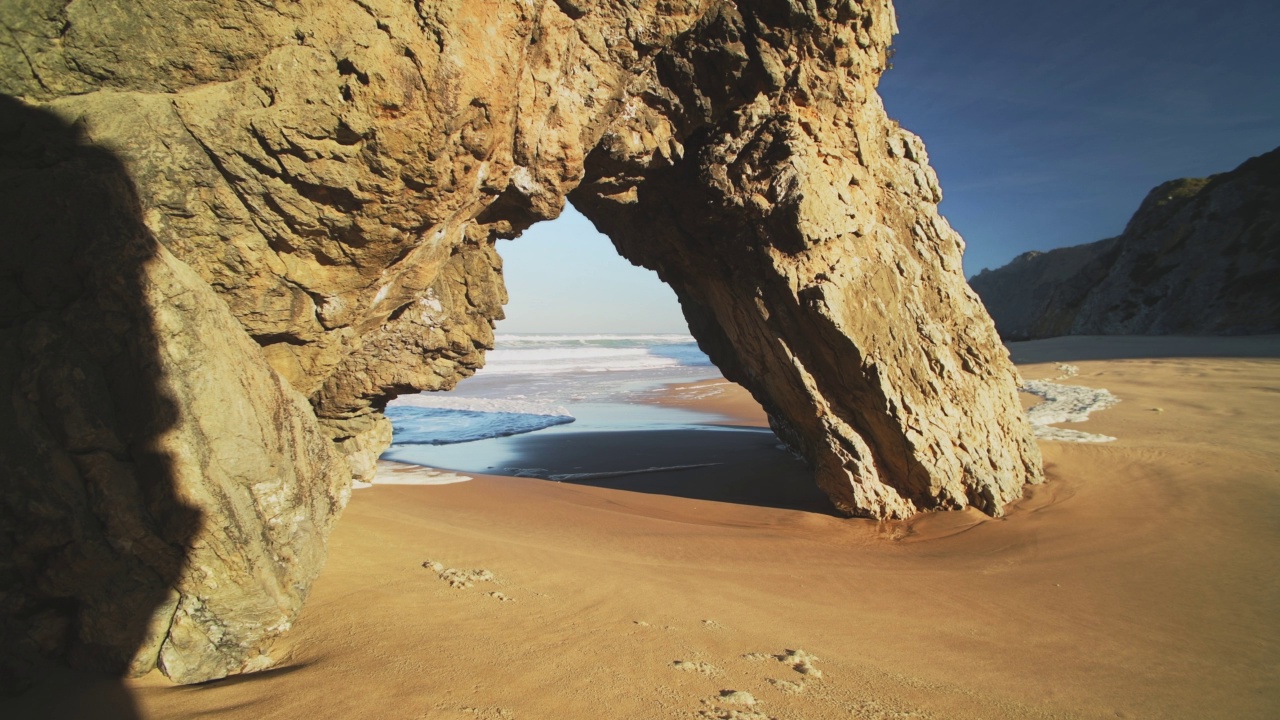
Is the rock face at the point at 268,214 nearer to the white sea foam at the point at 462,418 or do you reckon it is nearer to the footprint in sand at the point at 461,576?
the footprint in sand at the point at 461,576

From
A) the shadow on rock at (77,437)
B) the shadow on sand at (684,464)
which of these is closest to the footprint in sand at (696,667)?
the shadow on rock at (77,437)

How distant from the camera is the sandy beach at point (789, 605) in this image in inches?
123

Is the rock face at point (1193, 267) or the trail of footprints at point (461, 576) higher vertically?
the rock face at point (1193, 267)

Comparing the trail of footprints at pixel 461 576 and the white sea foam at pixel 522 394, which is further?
the white sea foam at pixel 522 394

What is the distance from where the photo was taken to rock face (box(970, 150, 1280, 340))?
93.0 ft

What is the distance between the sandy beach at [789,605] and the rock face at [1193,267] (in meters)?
27.1

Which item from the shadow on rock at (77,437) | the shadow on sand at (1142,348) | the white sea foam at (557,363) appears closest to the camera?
the shadow on rock at (77,437)

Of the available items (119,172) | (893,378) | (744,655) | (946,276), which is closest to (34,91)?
(119,172)

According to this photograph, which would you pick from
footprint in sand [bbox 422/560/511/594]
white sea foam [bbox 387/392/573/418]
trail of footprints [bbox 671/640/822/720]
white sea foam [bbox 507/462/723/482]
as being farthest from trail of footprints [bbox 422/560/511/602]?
white sea foam [bbox 387/392/573/418]

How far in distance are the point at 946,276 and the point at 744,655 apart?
5538mm

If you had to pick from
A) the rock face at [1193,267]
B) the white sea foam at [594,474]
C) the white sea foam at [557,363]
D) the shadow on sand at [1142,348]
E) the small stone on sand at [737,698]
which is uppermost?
the rock face at [1193,267]

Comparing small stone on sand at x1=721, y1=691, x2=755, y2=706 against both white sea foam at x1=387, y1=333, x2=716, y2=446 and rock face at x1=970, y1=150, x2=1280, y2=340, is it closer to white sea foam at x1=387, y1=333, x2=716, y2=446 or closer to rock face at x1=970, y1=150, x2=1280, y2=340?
white sea foam at x1=387, y1=333, x2=716, y2=446

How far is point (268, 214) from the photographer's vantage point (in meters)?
3.73

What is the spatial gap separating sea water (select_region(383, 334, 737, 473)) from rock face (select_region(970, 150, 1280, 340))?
23568 mm
